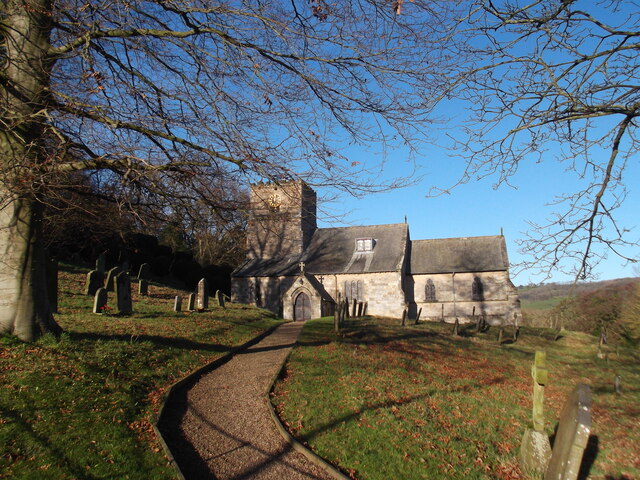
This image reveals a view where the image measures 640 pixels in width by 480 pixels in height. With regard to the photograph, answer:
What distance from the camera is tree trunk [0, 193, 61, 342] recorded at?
7832 millimetres

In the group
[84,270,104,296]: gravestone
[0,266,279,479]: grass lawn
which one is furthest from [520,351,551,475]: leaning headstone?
[84,270,104,296]: gravestone

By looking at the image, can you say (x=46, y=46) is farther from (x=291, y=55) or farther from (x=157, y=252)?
(x=157, y=252)

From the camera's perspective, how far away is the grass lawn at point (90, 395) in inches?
209

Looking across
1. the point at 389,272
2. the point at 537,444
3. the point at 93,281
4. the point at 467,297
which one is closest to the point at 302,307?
the point at 389,272

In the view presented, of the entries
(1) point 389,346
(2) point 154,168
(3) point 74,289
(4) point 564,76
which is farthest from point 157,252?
(4) point 564,76

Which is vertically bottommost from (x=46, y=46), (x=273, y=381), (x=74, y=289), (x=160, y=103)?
(x=273, y=381)

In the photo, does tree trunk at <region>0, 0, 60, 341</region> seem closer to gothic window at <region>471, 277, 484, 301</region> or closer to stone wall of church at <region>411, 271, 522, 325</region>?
stone wall of church at <region>411, 271, 522, 325</region>

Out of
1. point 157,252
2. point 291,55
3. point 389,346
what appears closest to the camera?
point 291,55

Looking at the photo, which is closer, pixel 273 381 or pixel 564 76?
pixel 564 76

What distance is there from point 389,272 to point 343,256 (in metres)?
4.55

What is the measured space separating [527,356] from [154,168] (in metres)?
16.2

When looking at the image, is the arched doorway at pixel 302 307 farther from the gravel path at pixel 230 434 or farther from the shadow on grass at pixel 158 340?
the gravel path at pixel 230 434

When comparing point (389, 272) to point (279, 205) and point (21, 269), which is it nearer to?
point (279, 205)

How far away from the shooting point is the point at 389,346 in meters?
14.8
